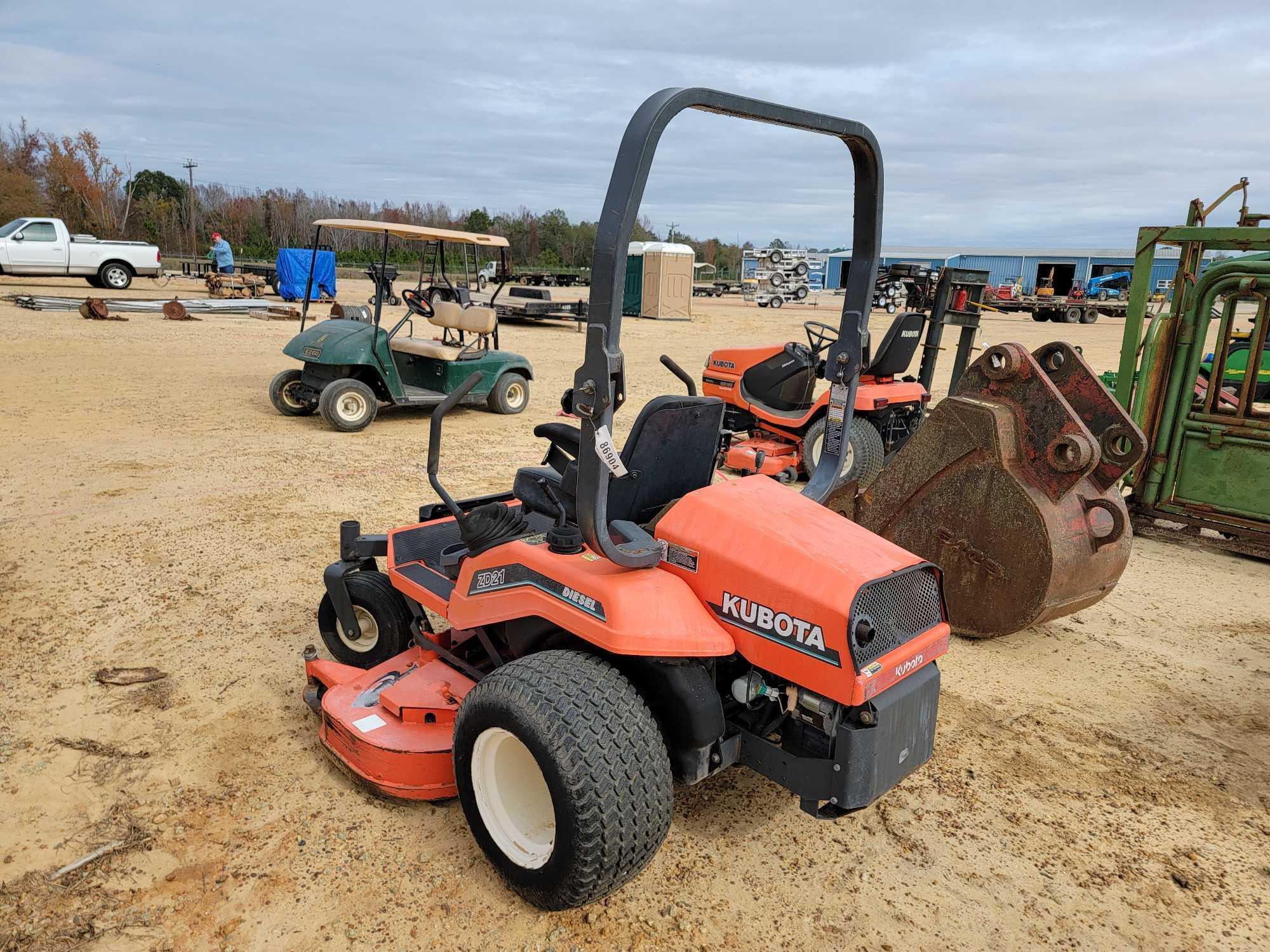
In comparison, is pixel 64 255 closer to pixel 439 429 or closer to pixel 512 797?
pixel 439 429

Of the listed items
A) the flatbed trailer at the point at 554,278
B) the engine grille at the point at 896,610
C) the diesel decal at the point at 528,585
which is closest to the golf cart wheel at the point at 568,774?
the diesel decal at the point at 528,585

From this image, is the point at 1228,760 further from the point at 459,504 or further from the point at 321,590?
the point at 321,590

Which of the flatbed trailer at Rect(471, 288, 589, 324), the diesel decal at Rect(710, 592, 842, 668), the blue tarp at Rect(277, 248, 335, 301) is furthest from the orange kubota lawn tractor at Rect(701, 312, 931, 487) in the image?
the blue tarp at Rect(277, 248, 335, 301)

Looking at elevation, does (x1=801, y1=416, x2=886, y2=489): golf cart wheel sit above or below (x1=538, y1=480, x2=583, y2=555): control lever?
below

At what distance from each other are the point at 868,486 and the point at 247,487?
444cm

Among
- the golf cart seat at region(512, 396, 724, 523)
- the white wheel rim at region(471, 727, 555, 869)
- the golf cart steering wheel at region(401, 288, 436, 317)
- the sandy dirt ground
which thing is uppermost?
the golf cart steering wheel at region(401, 288, 436, 317)

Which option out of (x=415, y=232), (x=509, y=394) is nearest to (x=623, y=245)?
(x=415, y=232)

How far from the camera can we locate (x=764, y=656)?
2322 mm

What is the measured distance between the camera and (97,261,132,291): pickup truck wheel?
66.9 feet

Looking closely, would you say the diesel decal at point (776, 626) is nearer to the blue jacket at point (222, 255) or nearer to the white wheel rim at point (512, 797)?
the white wheel rim at point (512, 797)

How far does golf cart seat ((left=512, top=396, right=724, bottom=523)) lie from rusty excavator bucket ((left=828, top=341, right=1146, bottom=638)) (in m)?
1.64

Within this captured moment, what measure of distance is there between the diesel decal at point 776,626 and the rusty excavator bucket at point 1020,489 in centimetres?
204

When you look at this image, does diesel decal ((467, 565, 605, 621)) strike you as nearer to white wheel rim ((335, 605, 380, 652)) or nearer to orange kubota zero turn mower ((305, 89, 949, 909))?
orange kubota zero turn mower ((305, 89, 949, 909))

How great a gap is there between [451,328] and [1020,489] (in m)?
6.80
